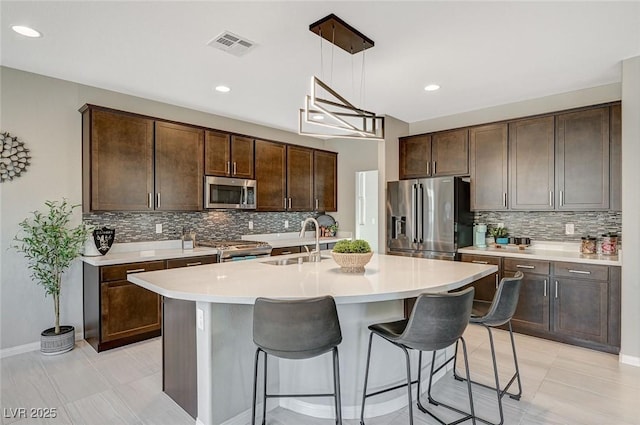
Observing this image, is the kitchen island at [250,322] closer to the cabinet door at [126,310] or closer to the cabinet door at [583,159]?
the cabinet door at [126,310]

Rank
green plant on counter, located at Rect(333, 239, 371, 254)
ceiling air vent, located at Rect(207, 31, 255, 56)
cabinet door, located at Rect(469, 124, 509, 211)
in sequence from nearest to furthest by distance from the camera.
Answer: green plant on counter, located at Rect(333, 239, 371, 254), ceiling air vent, located at Rect(207, 31, 255, 56), cabinet door, located at Rect(469, 124, 509, 211)

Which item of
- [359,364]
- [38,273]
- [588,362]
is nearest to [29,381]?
[38,273]

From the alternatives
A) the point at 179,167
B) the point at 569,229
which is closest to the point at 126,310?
the point at 179,167

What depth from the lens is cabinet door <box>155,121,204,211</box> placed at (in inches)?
155

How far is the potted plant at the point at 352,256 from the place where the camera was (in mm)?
2385

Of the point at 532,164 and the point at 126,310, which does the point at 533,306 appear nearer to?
the point at 532,164

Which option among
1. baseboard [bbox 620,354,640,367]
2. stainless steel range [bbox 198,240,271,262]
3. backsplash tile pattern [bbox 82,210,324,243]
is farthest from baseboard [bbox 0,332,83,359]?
baseboard [bbox 620,354,640,367]

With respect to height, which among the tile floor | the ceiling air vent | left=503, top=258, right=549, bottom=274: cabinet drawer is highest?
the ceiling air vent

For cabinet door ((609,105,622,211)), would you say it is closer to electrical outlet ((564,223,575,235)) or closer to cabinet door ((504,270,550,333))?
electrical outlet ((564,223,575,235))

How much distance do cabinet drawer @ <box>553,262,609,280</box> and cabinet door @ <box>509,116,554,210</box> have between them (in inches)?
27.1

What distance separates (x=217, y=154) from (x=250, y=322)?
2805 millimetres

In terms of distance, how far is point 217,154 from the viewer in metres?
4.45

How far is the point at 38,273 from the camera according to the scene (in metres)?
3.32

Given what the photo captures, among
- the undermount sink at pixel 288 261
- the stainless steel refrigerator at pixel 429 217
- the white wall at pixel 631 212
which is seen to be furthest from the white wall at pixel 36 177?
the white wall at pixel 631 212
